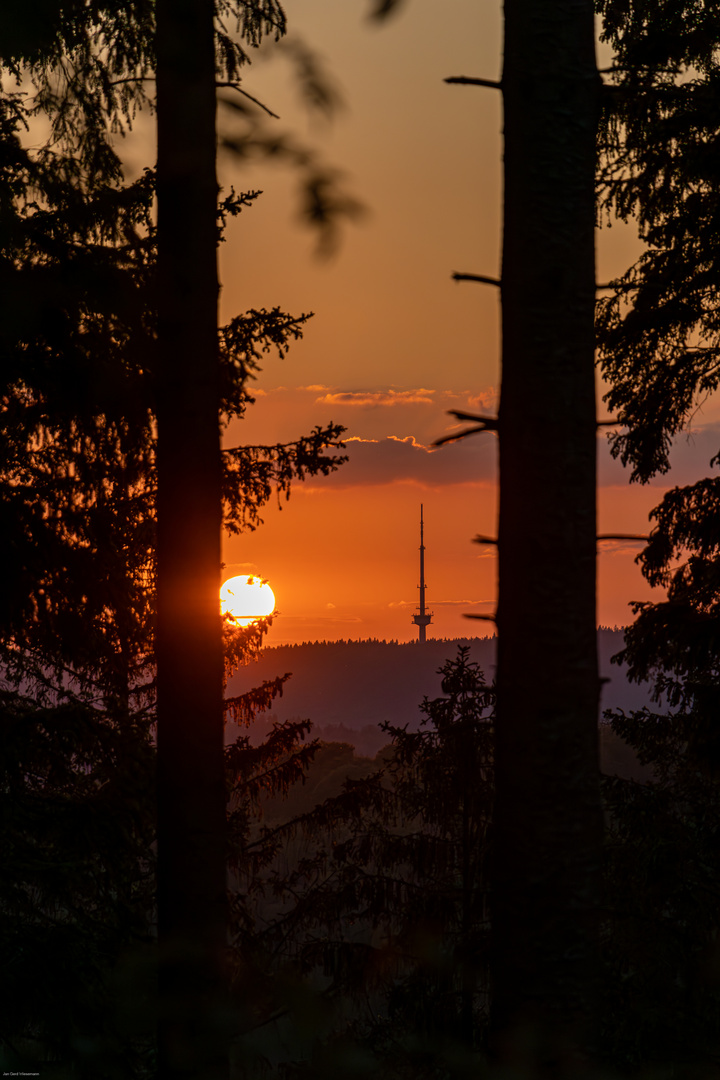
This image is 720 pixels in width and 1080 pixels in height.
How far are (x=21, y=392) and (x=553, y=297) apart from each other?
4.15 m

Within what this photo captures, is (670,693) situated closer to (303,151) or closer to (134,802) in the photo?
(134,802)

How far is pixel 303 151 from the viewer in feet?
17.3

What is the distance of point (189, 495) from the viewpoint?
488 centimetres

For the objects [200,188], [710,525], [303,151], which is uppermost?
[303,151]

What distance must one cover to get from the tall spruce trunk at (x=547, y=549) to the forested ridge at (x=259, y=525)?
0.5 inches

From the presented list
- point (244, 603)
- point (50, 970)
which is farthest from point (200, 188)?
point (244, 603)

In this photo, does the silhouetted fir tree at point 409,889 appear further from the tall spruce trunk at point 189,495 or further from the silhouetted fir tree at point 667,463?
the tall spruce trunk at point 189,495

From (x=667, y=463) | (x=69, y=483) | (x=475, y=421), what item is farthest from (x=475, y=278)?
(x=667, y=463)

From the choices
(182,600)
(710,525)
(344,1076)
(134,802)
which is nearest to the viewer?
(344,1076)

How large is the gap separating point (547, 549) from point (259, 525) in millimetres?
8798

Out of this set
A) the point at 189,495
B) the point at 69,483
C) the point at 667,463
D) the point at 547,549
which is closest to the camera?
the point at 547,549

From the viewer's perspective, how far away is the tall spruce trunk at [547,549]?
4051 mm

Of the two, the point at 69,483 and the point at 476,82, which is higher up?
the point at 476,82

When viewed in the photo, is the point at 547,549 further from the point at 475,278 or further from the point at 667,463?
the point at 667,463
